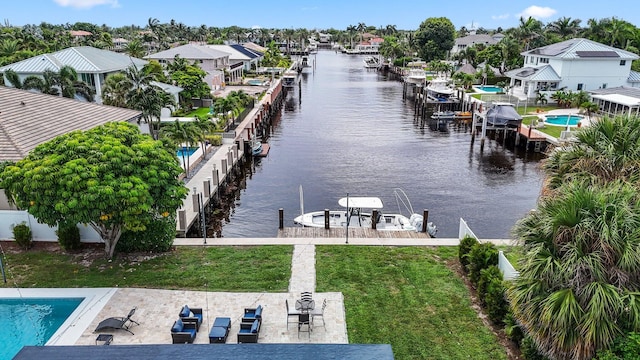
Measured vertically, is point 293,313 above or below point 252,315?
above

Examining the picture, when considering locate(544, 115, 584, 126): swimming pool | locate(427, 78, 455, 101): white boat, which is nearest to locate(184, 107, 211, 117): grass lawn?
locate(427, 78, 455, 101): white boat

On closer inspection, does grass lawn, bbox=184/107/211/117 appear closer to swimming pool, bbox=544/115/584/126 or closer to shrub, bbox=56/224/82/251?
shrub, bbox=56/224/82/251

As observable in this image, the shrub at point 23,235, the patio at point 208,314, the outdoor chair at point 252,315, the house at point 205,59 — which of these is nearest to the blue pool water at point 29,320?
the patio at point 208,314

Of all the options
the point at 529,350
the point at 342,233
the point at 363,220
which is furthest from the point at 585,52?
the point at 529,350

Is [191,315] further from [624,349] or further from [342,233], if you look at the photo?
[624,349]

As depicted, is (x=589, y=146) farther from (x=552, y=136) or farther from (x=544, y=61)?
(x=544, y=61)

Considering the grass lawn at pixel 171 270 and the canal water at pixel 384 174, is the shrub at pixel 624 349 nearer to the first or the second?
the grass lawn at pixel 171 270
